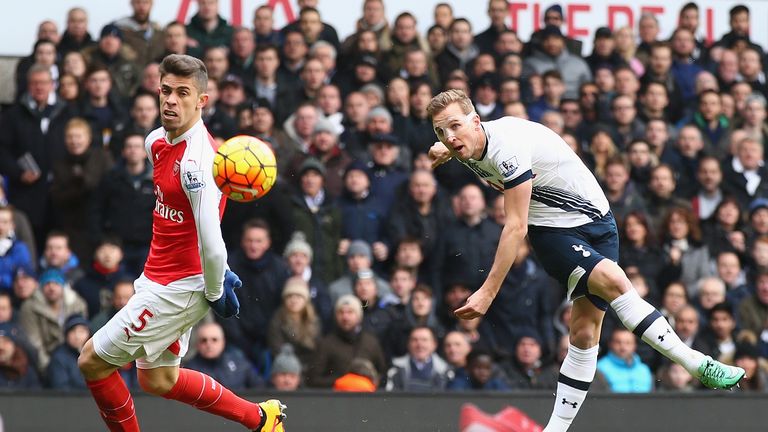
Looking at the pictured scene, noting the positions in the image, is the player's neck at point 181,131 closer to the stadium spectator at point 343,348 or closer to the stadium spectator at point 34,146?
the stadium spectator at point 343,348

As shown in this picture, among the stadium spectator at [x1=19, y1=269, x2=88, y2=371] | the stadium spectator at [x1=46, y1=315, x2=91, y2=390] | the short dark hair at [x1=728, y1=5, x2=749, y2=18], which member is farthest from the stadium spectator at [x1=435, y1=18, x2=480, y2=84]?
the stadium spectator at [x1=46, y1=315, x2=91, y2=390]

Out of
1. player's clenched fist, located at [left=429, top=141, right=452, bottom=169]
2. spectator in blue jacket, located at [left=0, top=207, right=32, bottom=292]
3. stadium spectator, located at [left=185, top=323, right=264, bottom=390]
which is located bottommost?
stadium spectator, located at [left=185, top=323, right=264, bottom=390]

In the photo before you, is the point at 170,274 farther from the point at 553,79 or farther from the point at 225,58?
the point at 553,79

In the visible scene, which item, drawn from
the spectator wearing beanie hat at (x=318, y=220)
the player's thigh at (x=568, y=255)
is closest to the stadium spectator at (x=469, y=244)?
the spectator wearing beanie hat at (x=318, y=220)

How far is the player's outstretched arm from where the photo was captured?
8.27 meters

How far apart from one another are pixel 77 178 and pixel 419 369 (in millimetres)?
3367

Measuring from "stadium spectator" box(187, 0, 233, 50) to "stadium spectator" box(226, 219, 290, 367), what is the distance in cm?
263

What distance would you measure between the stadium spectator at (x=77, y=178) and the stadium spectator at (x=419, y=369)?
9.49 feet

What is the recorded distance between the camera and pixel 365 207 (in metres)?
12.7

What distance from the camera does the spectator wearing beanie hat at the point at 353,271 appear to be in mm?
→ 12227

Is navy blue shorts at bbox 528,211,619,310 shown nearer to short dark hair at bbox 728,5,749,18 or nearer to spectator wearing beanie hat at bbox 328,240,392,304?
spectator wearing beanie hat at bbox 328,240,392,304

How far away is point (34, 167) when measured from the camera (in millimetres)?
12633

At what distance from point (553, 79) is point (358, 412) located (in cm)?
488

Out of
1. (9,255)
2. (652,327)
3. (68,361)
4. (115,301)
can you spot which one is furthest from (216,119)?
(652,327)
